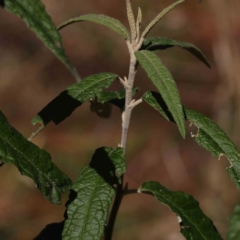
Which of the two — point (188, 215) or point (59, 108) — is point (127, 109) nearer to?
point (59, 108)

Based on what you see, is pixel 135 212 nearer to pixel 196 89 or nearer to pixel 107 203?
pixel 196 89

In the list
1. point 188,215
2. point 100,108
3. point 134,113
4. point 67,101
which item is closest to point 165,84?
point 67,101

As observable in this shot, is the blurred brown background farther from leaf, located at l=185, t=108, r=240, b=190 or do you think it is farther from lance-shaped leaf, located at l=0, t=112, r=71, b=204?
lance-shaped leaf, located at l=0, t=112, r=71, b=204

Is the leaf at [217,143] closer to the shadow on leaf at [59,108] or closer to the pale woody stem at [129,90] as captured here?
the pale woody stem at [129,90]

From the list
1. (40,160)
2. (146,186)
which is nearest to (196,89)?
(146,186)

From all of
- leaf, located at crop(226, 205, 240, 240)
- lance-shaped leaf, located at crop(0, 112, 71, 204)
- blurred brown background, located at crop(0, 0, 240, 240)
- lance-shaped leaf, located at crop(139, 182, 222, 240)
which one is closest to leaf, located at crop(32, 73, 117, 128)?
lance-shaped leaf, located at crop(0, 112, 71, 204)

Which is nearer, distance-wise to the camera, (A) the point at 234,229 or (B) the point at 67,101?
(A) the point at 234,229
